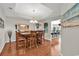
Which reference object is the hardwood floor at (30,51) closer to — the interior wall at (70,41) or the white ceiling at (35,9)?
the interior wall at (70,41)

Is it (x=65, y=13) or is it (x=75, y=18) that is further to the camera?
(x=65, y=13)

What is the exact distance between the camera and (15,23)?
184 cm

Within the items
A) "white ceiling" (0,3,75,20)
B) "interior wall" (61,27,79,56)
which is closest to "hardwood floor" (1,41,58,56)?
"interior wall" (61,27,79,56)

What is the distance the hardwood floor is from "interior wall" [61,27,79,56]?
0.22m

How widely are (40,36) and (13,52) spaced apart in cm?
64

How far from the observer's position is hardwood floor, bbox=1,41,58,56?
5.97 ft

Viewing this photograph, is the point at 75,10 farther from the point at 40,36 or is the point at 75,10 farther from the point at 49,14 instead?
the point at 40,36

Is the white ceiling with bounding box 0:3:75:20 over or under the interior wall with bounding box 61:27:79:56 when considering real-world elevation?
over

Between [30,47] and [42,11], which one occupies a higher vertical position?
[42,11]

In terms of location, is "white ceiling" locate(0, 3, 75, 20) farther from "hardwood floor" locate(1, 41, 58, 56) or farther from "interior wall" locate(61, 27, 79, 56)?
"hardwood floor" locate(1, 41, 58, 56)

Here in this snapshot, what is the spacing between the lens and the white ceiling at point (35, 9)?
5.76 ft

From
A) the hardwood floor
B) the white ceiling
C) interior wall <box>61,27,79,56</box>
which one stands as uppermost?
the white ceiling

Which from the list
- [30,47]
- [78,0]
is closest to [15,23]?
[30,47]

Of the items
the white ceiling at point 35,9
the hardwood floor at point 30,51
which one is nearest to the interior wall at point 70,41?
the hardwood floor at point 30,51
